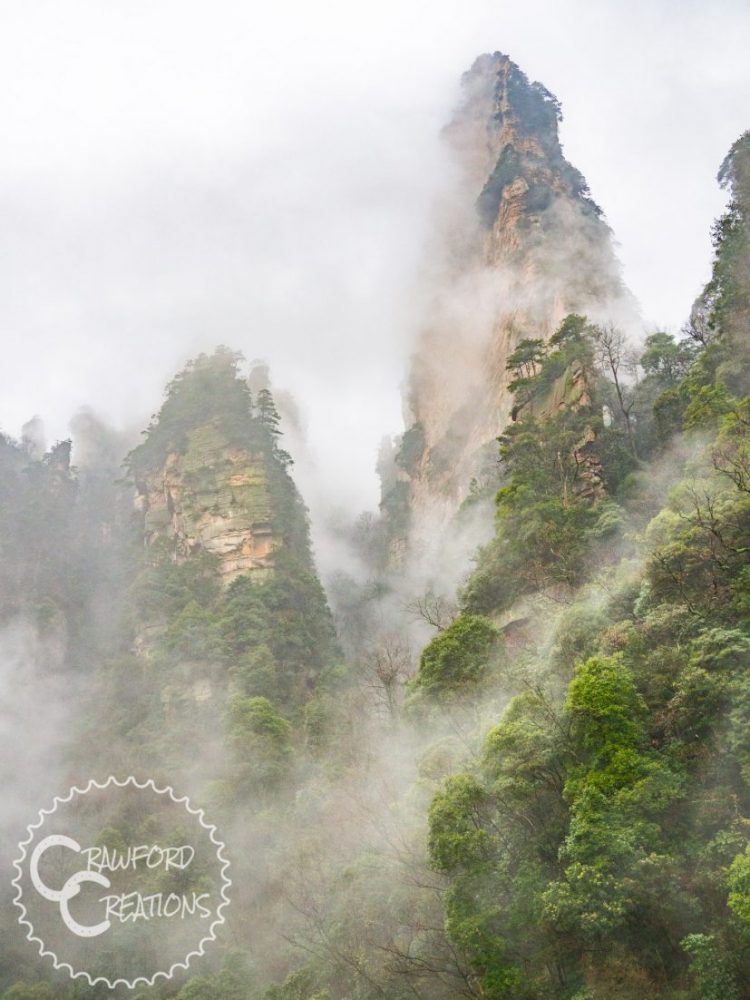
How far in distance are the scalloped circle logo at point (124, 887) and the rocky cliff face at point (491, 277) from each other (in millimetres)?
21499

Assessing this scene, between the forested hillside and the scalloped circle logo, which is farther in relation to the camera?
the scalloped circle logo

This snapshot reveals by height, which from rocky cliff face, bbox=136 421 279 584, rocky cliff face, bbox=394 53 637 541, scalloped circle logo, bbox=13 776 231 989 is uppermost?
rocky cliff face, bbox=394 53 637 541

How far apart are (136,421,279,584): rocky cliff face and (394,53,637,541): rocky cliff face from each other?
11.8m

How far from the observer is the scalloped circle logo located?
78.9 feet

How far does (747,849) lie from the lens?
1081 centimetres

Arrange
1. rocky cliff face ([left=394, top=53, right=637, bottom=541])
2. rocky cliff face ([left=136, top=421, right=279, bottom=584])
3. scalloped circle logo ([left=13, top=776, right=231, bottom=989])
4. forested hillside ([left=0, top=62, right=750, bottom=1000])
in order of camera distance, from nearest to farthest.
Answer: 1. forested hillside ([left=0, top=62, right=750, bottom=1000])
2. scalloped circle logo ([left=13, top=776, right=231, bottom=989])
3. rocky cliff face ([left=394, top=53, right=637, bottom=541])
4. rocky cliff face ([left=136, top=421, right=279, bottom=584])

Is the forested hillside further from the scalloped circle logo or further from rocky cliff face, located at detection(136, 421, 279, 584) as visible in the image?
the scalloped circle logo

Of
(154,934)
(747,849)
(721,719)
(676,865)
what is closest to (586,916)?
(676,865)

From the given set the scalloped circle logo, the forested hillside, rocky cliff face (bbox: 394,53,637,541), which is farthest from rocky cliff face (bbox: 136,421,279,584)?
the scalloped circle logo

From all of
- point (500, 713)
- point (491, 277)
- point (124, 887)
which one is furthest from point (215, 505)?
point (500, 713)

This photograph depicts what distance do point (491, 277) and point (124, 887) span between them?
4375cm

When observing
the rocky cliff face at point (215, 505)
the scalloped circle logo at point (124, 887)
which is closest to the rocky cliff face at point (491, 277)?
the rocky cliff face at point (215, 505)

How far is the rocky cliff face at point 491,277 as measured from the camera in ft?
153

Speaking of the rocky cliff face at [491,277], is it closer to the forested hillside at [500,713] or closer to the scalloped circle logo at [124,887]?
the forested hillside at [500,713]
